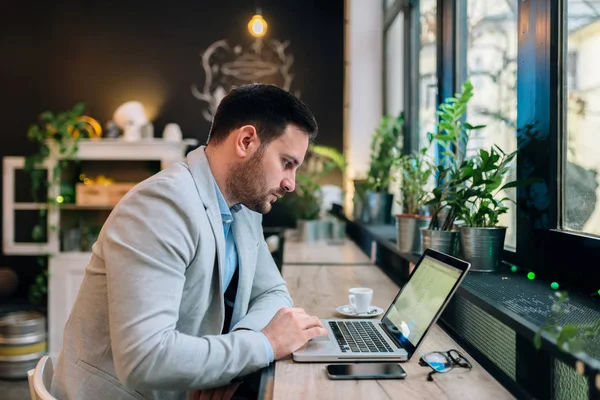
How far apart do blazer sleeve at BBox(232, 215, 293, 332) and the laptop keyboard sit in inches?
6.9

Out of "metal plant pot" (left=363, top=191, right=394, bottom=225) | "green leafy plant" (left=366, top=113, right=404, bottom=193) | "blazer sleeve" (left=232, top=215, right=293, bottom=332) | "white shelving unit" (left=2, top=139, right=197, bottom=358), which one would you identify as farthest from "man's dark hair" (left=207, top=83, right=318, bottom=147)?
"white shelving unit" (left=2, top=139, right=197, bottom=358)

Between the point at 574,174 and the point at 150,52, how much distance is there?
4.25 m

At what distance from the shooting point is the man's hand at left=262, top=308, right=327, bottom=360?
132cm

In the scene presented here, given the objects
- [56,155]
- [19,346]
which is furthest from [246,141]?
[56,155]

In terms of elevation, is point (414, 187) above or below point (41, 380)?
above

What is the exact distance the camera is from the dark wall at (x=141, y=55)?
500 cm

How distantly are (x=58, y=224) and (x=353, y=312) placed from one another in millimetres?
3635

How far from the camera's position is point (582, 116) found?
153cm

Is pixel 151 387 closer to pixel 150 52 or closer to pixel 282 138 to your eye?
pixel 282 138

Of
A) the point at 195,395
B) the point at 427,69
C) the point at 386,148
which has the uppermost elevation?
the point at 427,69

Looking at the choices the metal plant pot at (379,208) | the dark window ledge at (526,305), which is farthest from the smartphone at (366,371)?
the metal plant pot at (379,208)

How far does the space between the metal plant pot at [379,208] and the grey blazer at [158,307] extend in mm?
2357

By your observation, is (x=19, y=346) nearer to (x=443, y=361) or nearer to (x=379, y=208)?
(x=379, y=208)

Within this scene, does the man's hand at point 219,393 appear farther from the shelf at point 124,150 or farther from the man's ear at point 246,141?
the shelf at point 124,150
